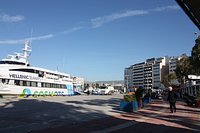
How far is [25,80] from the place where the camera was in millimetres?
45344

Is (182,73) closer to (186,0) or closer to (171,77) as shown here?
(171,77)

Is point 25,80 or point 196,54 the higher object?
point 196,54

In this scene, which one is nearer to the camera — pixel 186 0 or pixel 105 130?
pixel 186 0

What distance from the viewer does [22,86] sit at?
43875 mm

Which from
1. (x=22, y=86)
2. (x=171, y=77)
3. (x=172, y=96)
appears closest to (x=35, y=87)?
(x=22, y=86)

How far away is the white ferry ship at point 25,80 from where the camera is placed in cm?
4175

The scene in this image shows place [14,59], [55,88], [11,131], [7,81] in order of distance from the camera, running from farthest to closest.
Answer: [55,88] < [14,59] < [7,81] < [11,131]

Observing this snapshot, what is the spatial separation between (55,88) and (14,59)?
31.3 ft

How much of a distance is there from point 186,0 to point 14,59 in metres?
45.7

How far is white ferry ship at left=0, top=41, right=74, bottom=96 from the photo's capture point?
41.8 metres

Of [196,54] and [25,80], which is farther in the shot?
[25,80]

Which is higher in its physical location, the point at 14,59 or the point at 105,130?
the point at 14,59

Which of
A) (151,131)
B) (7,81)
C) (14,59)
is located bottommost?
(151,131)

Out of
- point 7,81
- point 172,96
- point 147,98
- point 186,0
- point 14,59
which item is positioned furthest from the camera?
point 14,59
